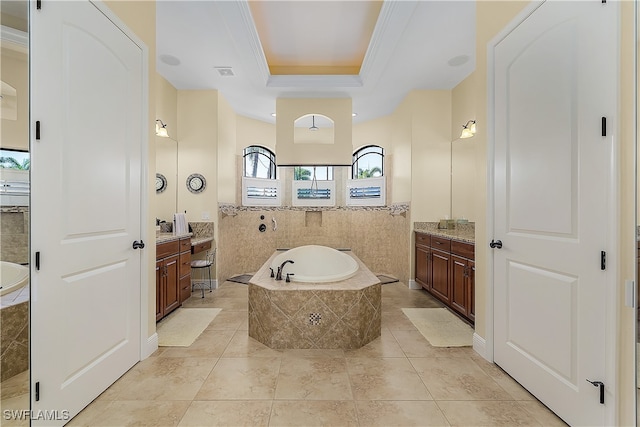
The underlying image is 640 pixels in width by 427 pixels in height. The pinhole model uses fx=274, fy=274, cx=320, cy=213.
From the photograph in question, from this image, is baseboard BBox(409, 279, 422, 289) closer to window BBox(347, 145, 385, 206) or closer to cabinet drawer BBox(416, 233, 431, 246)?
cabinet drawer BBox(416, 233, 431, 246)

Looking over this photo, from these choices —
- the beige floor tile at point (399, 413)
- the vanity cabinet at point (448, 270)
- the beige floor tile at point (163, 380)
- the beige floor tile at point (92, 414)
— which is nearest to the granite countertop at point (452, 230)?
the vanity cabinet at point (448, 270)

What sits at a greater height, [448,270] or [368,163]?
[368,163]

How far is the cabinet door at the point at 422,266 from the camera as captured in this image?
157 inches

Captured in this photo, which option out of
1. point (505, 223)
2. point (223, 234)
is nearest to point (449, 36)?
point (505, 223)

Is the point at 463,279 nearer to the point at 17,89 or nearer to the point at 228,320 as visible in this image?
the point at 228,320

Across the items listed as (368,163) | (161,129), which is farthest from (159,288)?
(368,163)

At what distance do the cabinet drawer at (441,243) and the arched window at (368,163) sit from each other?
7.12 ft

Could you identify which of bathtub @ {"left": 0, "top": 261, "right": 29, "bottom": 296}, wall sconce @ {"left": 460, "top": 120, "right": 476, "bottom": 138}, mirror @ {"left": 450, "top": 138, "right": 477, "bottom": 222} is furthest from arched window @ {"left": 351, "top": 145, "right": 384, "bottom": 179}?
bathtub @ {"left": 0, "top": 261, "right": 29, "bottom": 296}

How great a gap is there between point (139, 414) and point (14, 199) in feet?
4.85

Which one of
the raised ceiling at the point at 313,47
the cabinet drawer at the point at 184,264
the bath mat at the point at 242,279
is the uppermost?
the raised ceiling at the point at 313,47

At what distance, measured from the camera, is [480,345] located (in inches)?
91.7

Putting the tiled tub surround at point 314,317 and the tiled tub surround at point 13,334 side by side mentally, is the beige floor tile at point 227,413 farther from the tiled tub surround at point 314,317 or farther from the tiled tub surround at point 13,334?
the tiled tub surround at point 13,334

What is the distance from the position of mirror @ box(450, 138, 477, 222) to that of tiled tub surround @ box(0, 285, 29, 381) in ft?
14.7

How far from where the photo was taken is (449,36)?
9.93 feet
